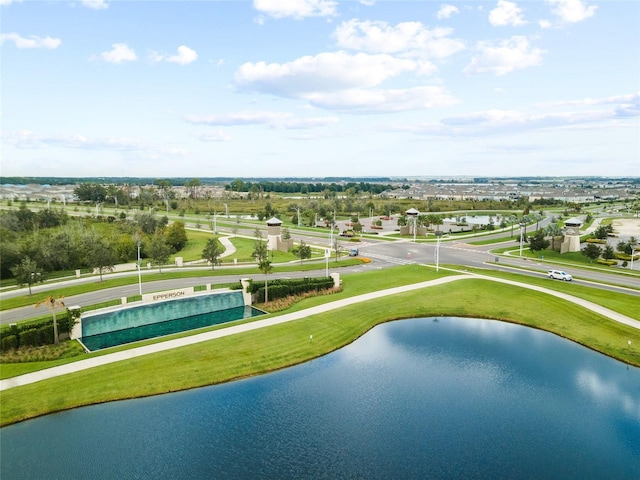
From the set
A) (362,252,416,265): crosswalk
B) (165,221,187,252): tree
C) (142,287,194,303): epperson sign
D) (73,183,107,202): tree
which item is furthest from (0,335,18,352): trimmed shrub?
(73,183,107,202): tree

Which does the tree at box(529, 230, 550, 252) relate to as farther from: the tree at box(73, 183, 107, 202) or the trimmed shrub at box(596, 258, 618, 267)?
the tree at box(73, 183, 107, 202)

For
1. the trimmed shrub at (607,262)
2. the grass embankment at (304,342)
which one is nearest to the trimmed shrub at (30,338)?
the grass embankment at (304,342)

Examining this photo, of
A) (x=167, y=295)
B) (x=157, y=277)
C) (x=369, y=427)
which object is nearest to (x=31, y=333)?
(x=167, y=295)

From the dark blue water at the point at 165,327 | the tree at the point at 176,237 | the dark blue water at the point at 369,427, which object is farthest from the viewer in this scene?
the tree at the point at 176,237

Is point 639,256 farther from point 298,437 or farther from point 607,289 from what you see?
point 298,437

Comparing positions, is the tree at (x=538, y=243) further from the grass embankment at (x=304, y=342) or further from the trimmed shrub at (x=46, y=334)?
the trimmed shrub at (x=46, y=334)

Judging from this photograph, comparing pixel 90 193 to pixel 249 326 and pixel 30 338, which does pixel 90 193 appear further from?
pixel 249 326

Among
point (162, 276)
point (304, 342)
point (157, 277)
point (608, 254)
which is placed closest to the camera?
point (304, 342)
